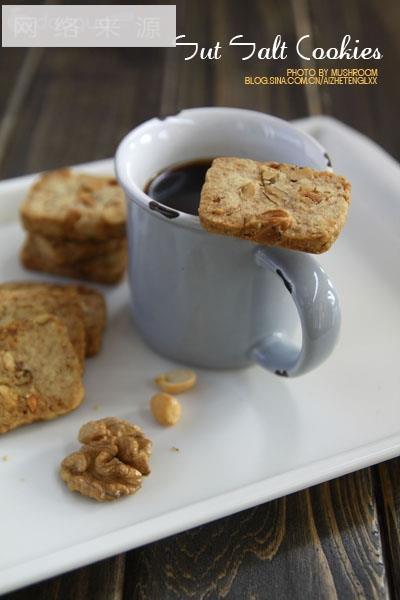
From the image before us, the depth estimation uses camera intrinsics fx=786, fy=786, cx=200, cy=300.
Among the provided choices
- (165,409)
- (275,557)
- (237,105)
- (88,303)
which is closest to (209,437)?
(165,409)

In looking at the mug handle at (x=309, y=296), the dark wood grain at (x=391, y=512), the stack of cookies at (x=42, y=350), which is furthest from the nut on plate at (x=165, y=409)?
the dark wood grain at (x=391, y=512)

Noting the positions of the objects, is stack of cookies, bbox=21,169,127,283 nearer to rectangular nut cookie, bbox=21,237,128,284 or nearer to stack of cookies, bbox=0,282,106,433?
rectangular nut cookie, bbox=21,237,128,284

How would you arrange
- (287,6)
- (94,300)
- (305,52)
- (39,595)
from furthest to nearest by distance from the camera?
(287,6) → (305,52) → (94,300) → (39,595)

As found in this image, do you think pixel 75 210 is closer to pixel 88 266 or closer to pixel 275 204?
pixel 88 266

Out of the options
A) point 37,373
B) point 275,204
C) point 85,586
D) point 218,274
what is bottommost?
point 85,586

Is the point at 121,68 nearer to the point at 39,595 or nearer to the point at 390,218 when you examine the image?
the point at 390,218

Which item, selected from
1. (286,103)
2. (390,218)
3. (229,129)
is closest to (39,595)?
(229,129)

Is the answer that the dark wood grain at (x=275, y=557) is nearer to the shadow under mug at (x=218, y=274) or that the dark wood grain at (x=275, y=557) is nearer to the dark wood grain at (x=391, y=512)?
the dark wood grain at (x=391, y=512)
